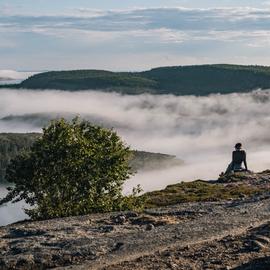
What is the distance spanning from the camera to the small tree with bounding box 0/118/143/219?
45.2 m

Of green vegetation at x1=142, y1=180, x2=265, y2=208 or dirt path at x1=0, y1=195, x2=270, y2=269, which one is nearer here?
dirt path at x1=0, y1=195, x2=270, y2=269

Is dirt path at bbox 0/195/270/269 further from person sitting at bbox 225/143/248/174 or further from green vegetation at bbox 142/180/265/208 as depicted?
person sitting at bbox 225/143/248/174

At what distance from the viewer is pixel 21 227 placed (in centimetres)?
3712

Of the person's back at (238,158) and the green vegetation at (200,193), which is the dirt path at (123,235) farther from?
the person's back at (238,158)

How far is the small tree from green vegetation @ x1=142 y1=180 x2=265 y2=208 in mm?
4299

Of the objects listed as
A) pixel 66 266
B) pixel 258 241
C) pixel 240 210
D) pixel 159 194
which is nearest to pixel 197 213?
pixel 240 210

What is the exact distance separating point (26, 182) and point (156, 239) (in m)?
17.9

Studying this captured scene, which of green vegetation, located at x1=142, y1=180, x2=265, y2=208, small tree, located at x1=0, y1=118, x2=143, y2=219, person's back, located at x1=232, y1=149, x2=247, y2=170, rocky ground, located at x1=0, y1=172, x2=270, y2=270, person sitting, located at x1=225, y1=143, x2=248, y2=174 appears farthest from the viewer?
person's back, located at x1=232, y1=149, x2=247, y2=170

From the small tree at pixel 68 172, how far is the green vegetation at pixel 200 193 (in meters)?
4.30

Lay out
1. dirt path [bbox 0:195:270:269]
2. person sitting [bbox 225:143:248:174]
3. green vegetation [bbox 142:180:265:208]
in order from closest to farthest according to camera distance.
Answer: dirt path [bbox 0:195:270:269]
green vegetation [bbox 142:180:265:208]
person sitting [bbox 225:143:248:174]

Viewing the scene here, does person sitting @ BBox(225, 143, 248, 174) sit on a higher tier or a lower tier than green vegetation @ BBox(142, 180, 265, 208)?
higher

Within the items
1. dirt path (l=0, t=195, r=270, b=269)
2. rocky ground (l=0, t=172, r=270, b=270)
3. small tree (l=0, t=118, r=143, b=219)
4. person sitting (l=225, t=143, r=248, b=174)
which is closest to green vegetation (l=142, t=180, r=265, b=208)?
person sitting (l=225, t=143, r=248, b=174)

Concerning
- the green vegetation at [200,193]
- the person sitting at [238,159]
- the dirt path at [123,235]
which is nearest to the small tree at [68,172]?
the green vegetation at [200,193]

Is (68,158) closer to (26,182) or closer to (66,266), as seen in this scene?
(26,182)
